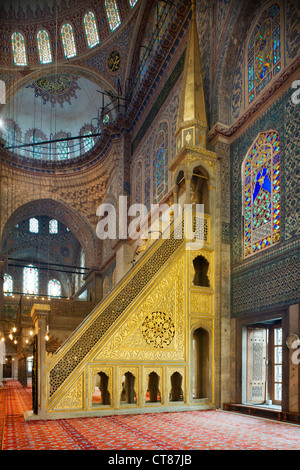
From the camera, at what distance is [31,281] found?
21.3 m

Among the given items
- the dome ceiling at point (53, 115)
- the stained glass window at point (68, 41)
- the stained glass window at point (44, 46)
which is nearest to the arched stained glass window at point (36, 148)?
the dome ceiling at point (53, 115)

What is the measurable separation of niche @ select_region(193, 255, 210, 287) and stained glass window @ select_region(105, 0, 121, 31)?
9448 millimetres

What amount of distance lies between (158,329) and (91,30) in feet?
38.6

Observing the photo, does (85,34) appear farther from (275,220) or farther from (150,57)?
(275,220)

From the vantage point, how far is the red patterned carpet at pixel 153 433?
3.81 meters

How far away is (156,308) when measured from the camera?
6434 millimetres

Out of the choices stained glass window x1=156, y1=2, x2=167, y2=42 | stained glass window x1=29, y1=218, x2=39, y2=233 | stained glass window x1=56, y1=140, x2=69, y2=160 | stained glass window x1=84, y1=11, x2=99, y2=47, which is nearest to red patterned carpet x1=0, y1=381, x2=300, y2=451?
stained glass window x1=156, y1=2, x2=167, y2=42

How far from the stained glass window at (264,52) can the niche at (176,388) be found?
4.65 metres

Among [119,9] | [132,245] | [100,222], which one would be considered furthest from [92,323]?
[119,9]

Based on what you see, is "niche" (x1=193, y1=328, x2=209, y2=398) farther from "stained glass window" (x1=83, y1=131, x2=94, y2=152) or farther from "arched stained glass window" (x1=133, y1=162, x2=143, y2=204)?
"stained glass window" (x1=83, y1=131, x2=94, y2=152)

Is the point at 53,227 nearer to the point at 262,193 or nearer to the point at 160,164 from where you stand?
the point at 160,164

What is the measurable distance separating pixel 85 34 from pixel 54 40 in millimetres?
1215

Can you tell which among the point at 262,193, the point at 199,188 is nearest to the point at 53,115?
the point at 199,188

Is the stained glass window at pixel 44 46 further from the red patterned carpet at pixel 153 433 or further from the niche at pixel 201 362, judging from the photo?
the red patterned carpet at pixel 153 433
